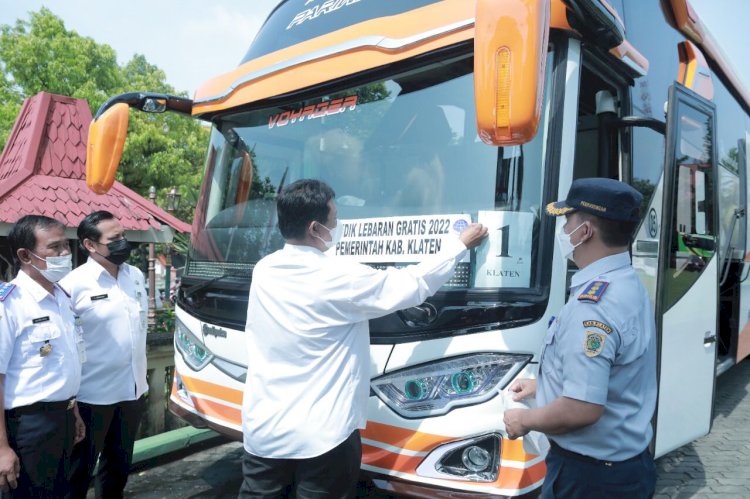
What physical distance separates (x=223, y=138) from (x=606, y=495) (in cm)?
310

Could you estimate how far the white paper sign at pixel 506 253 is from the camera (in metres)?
2.64

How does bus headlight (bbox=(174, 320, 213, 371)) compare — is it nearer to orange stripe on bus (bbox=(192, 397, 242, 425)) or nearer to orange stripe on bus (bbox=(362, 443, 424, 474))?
orange stripe on bus (bbox=(192, 397, 242, 425))

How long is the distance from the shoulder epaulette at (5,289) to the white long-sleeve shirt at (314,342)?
1216 millimetres

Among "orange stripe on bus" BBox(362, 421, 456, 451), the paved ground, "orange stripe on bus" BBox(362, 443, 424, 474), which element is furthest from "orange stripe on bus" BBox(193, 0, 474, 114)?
the paved ground

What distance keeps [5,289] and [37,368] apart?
1.29ft

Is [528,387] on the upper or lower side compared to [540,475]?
upper

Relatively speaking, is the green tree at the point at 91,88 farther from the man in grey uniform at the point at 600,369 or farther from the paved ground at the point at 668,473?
the man in grey uniform at the point at 600,369

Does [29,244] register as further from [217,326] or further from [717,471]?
[717,471]

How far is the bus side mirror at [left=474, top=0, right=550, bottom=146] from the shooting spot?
2.07 m

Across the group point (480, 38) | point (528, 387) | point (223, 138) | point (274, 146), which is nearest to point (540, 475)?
point (528, 387)

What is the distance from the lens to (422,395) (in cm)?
265

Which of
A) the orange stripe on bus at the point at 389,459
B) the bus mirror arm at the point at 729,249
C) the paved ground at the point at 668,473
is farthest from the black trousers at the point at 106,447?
the bus mirror arm at the point at 729,249

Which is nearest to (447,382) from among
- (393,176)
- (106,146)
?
(393,176)

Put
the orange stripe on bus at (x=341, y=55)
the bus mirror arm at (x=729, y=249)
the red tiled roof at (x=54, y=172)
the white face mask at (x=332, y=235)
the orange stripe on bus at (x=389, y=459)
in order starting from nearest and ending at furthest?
the white face mask at (x=332, y=235)
the orange stripe on bus at (x=389, y=459)
the orange stripe on bus at (x=341, y=55)
the bus mirror arm at (x=729, y=249)
the red tiled roof at (x=54, y=172)
